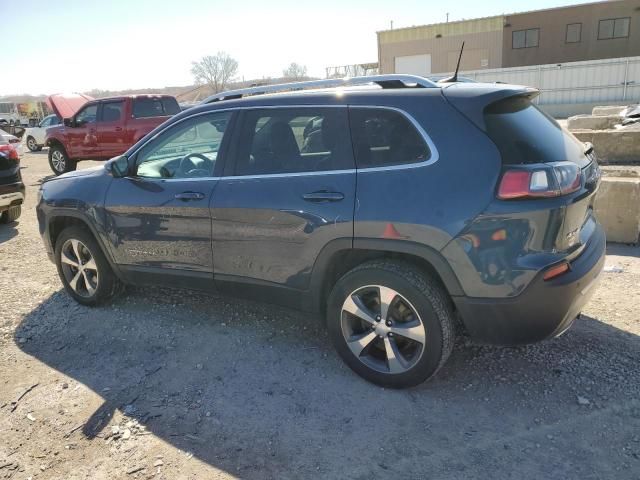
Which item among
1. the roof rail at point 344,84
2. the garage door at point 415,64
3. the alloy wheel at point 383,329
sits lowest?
the alloy wheel at point 383,329

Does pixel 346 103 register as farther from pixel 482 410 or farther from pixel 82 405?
pixel 82 405

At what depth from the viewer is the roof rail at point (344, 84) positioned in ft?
10.1

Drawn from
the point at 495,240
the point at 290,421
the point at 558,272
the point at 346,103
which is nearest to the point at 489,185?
the point at 495,240

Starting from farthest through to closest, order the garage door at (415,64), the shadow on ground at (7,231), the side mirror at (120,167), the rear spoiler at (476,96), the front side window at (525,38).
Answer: the garage door at (415,64), the front side window at (525,38), the shadow on ground at (7,231), the side mirror at (120,167), the rear spoiler at (476,96)

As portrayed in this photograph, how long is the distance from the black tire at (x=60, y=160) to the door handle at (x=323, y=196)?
12.5 meters

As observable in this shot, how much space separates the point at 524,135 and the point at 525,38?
3668cm

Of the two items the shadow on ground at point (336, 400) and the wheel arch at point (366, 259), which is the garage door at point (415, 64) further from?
the wheel arch at point (366, 259)

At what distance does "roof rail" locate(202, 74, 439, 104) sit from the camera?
309 cm

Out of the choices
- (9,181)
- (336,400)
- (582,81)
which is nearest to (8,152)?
(9,181)

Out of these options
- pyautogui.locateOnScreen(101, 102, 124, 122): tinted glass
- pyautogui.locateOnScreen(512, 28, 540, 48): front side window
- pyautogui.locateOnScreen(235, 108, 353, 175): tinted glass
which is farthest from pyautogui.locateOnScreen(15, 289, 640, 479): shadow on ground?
pyautogui.locateOnScreen(512, 28, 540, 48): front side window

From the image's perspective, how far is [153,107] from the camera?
12.7 metres

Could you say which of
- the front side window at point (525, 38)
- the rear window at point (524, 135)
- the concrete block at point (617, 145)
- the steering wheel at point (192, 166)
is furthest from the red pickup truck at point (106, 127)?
the front side window at point (525, 38)

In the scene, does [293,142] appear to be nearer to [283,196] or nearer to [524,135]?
[283,196]

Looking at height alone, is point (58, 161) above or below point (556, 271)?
below
